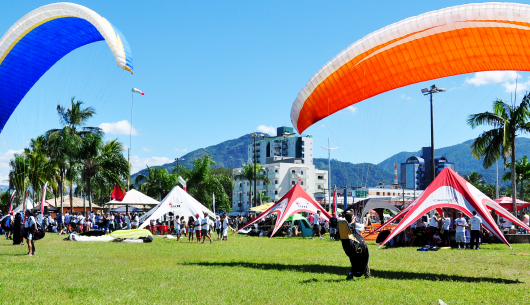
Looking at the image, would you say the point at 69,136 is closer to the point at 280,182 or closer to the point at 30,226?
the point at 30,226

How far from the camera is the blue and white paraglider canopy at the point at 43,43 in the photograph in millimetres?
13562

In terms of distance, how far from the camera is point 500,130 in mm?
24688

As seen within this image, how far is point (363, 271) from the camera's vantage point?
10.2 m

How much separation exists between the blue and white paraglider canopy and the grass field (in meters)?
5.24

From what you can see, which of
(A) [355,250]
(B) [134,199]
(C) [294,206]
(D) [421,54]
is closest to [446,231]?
(C) [294,206]

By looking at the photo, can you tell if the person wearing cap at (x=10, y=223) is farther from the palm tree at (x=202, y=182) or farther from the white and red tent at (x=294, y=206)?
the palm tree at (x=202, y=182)

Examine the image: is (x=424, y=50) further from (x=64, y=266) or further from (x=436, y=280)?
(x=64, y=266)

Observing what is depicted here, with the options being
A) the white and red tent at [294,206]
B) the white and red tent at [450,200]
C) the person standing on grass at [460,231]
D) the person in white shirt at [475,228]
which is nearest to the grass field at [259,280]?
the white and red tent at [450,200]

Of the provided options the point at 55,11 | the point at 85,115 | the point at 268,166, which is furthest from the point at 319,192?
the point at 55,11

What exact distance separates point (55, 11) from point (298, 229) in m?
19.6

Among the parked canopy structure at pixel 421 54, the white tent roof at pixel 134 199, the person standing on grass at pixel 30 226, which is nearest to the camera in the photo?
the parked canopy structure at pixel 421 54

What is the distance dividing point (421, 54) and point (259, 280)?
21.7 feet

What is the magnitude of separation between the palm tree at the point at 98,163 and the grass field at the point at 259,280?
24.2 metres

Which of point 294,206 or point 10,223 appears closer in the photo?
point 10,223
